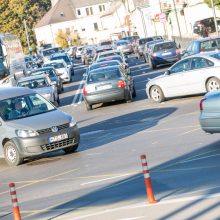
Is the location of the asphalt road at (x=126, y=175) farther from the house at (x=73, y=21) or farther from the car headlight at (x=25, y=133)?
the house at (x=73, y=21)

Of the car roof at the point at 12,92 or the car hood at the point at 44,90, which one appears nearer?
the car roof at the point at 12,92

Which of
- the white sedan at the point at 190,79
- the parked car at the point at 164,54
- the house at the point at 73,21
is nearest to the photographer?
the white sedan at the point at 190,79

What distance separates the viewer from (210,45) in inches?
1471

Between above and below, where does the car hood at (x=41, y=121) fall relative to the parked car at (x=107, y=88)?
above

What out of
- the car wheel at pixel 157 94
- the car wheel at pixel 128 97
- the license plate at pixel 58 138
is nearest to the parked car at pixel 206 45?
the car wheel at pixel 128 97

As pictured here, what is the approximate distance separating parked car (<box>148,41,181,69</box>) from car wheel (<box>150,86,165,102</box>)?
813 inches

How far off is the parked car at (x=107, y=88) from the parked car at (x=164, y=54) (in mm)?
18900

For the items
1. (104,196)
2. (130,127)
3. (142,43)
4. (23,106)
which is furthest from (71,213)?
(142,43)

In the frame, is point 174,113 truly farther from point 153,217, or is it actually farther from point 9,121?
point 153,217

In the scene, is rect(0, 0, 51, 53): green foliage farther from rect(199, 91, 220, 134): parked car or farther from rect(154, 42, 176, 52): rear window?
rect(199, 91, 220, 134): parked car

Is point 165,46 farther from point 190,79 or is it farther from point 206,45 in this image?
point 190,79

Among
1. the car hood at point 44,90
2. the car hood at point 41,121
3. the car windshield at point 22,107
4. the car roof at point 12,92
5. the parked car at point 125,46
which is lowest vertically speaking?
the parked car at point 125,46

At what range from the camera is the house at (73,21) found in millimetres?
153250

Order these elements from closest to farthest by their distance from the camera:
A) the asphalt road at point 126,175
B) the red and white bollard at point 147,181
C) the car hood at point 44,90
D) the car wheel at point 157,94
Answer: the red and white bollard at point 147,181
the asphalt road at point 126,175
the car wheel at point 157,94
the car hood at point 44,90
